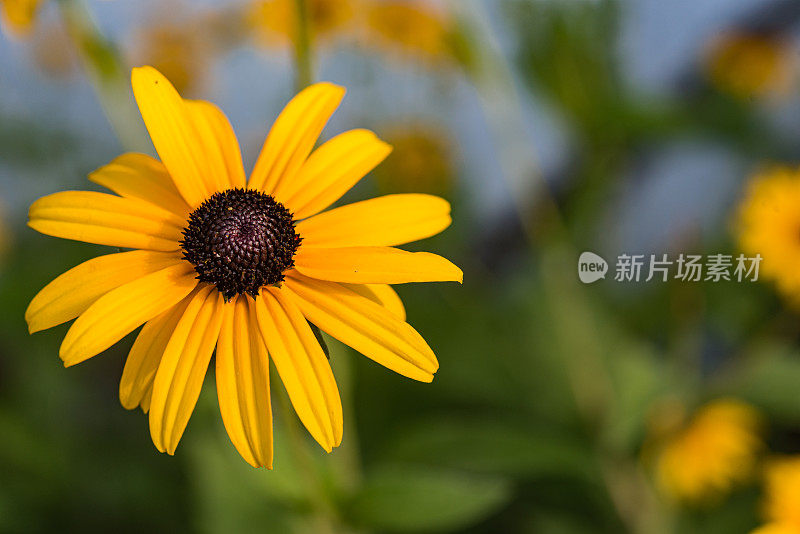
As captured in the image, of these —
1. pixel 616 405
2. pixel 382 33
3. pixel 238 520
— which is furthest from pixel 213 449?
pixel 382 33

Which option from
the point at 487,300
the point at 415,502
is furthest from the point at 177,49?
the point at 415,502

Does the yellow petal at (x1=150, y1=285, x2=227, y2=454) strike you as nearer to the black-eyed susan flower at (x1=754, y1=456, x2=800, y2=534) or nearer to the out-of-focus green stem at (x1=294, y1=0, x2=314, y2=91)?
the out-of-focus green stem at (x1=294, y1=0, x2=314, y2=91)

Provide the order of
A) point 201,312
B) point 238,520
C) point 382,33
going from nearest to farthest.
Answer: point 201,312, point 238,520, point 382,33

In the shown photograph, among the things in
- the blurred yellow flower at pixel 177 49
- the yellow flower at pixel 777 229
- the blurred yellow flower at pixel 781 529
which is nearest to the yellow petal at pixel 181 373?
the blurred yellow flower at pixel 781 529

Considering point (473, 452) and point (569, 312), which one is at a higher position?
point (569, 312)

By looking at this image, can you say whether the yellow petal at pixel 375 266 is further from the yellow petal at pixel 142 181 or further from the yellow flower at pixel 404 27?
the yellow flower at pixel 404 27

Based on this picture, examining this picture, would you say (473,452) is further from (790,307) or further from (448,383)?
(790,307)

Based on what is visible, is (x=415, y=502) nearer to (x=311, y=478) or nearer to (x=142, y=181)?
(x=311, y=478)
